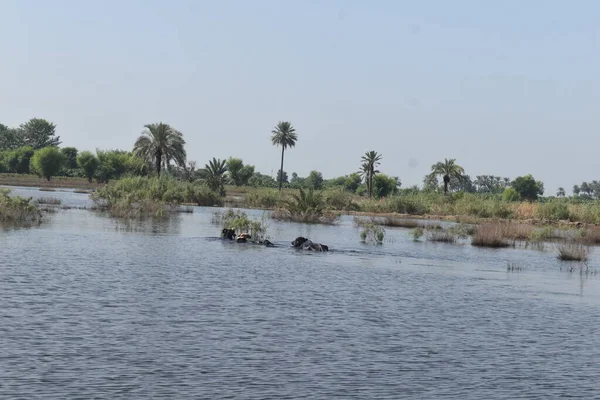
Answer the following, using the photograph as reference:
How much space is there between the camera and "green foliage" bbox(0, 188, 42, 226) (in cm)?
5253

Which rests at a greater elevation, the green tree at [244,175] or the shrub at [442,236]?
the green tree at [244,175]

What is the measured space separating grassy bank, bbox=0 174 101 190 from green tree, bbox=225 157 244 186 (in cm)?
2715

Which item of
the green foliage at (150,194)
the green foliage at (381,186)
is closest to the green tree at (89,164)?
the green foliage at (381,186)

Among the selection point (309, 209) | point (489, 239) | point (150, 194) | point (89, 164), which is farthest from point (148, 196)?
point (89, 164)

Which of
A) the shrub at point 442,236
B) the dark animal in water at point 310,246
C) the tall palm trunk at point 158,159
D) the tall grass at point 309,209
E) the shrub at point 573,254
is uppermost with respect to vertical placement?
the tall palm trunk at point 158,159

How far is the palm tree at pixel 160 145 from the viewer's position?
103438 mm

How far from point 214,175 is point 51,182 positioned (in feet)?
207

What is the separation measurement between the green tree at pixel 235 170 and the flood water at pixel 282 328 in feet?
424

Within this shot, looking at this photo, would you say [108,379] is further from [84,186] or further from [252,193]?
[84,186]

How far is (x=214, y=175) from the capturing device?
109500mm

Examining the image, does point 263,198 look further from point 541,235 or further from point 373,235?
point 373,235

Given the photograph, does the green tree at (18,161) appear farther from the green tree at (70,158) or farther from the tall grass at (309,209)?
the tall grass at (309,209)

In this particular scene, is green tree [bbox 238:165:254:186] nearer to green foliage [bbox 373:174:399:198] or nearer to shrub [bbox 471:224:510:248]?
green foliage [bbox 373:174:399:198]

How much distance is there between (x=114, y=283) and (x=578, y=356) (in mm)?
14862
